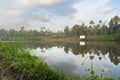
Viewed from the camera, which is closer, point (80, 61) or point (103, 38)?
point (80, 61)

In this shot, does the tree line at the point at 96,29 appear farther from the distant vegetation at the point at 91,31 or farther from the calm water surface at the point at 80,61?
the calm water surface at the point at 80,61

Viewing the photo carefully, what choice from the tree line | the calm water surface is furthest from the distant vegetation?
the calm water surface

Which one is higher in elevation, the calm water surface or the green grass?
the calm water surface

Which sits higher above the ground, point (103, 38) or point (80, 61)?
point (80, 61)

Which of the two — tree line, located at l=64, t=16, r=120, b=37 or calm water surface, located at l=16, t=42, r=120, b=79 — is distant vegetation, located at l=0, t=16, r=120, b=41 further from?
calm water surface, located at l=16, t=42, r=120, b=79

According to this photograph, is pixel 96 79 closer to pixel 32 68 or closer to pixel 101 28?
pixel 32 68

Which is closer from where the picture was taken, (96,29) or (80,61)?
(80,61)

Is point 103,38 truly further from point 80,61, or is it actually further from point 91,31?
point 80,61

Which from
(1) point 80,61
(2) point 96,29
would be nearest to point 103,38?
(2) point 96,29

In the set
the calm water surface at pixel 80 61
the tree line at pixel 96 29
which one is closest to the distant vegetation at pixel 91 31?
the tree line at pixel 96 29

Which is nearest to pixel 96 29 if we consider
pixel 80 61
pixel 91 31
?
pixel 91 31

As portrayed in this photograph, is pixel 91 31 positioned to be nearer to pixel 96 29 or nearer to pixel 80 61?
pixel 96 29

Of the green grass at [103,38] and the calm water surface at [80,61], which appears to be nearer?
the calm water surface at [80,61]

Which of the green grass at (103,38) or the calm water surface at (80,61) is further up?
the calm water surface at (80,61)
